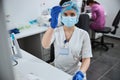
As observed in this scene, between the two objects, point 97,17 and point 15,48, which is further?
point 97,17

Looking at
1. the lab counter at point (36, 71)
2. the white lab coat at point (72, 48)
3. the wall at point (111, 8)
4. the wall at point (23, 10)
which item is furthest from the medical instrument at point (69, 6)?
the wall at point (111, 8)

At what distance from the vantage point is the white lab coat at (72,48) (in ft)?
4.54

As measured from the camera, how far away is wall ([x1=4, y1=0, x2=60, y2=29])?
266 cm

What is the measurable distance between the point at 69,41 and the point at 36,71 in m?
0.39

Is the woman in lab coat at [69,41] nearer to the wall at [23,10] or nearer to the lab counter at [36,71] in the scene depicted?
the lab counter at [36,71]

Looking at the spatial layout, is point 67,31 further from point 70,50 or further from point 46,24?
point 46,24

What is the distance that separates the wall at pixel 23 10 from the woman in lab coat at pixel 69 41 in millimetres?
1404

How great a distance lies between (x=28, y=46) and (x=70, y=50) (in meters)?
1.72

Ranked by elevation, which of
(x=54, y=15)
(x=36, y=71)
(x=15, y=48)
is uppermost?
(x=54, y=15)

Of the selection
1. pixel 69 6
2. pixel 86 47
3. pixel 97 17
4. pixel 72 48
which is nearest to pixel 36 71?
pixel 72 48

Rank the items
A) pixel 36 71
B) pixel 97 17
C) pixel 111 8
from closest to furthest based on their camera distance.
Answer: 1. pixel 36 71
2. pixel 97 17
3. pixel 111 8

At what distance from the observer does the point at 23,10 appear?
2809 millimetres

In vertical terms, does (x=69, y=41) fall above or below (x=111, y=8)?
below

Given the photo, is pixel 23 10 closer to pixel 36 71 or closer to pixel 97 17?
pixel 97 17
